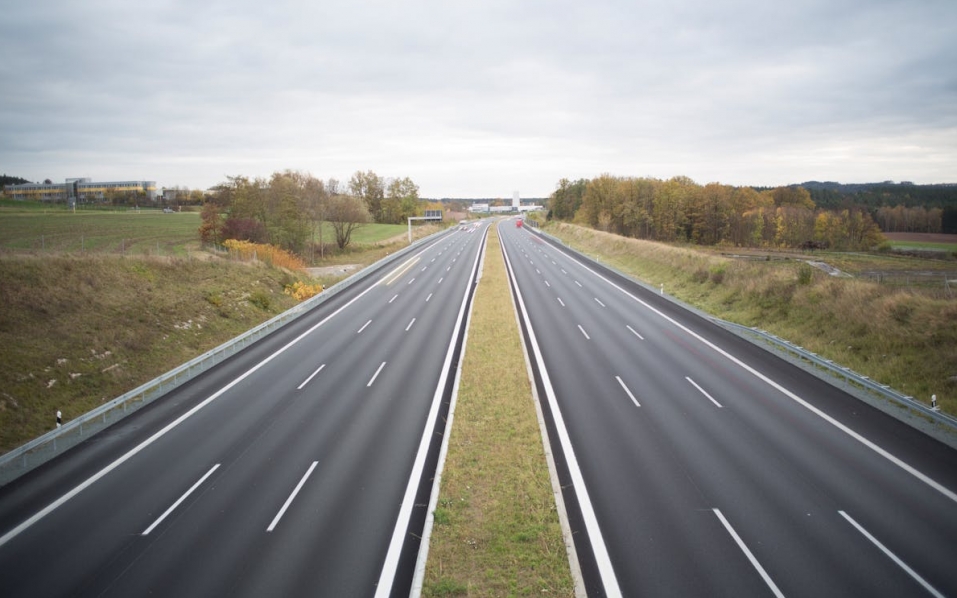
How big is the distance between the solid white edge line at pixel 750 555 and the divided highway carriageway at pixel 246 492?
18.6 ft

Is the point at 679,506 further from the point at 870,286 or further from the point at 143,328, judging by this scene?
the point at 143,328

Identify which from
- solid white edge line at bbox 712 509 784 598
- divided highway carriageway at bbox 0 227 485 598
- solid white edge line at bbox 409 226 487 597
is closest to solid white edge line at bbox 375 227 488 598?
divided highway carriageway at bbox 0 227 485 598

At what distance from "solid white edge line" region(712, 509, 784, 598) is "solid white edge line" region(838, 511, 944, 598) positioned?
7.27ft

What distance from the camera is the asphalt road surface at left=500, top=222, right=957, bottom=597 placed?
26.0ft

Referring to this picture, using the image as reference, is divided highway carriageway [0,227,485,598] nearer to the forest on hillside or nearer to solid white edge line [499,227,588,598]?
solid white edge line [499,227,588,598]

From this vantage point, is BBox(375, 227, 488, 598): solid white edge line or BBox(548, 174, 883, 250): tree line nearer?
BBox(375, 227, 488, 598): solid white edge line

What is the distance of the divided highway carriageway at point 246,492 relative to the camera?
8.12m

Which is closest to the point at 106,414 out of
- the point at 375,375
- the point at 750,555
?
the point at 375,375

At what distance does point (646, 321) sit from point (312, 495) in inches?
780

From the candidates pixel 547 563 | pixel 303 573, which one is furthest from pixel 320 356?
pixel 547 563

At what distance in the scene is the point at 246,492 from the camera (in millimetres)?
10602

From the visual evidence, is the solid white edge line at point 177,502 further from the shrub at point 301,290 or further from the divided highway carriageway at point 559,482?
the shrub at point 301,290

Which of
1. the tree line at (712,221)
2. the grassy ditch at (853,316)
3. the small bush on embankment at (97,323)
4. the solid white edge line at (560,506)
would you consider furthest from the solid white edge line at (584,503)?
the tree line at (712,221)

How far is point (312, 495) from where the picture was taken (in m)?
10.5
